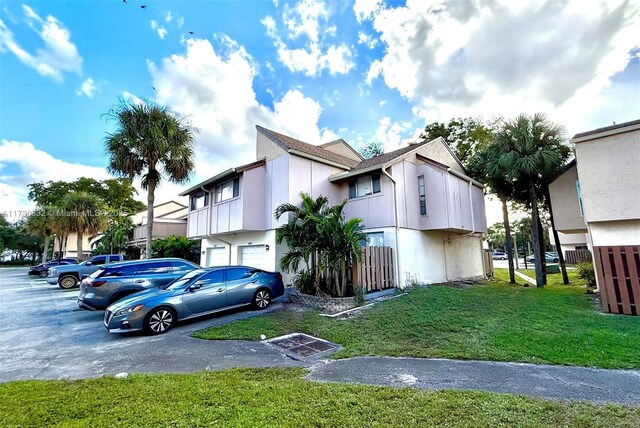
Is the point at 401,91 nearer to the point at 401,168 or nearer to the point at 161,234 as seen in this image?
the point at 401,168

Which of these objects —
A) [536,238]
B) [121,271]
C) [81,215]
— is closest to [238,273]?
[121,271]

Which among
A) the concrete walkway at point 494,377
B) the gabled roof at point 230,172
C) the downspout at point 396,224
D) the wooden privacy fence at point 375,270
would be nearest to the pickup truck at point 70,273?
the gabled roof at point 230,172

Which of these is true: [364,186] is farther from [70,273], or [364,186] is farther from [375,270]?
[70,273]

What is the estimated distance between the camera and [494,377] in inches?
161

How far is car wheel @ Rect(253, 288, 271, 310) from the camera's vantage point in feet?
30.9

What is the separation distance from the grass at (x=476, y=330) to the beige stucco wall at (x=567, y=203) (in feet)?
Answer: 14.7

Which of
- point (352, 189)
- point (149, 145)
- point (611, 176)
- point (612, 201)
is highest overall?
point (149, 145)

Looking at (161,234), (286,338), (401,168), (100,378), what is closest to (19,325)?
(100,378)

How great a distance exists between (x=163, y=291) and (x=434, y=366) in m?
6.91

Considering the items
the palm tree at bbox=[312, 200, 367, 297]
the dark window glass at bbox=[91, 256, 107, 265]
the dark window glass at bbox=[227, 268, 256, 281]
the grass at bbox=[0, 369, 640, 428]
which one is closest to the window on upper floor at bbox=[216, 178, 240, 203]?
the dark window glass at bbox=[227, 268, 256, 281]

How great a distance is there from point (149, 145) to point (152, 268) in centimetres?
747

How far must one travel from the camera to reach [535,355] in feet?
16.0

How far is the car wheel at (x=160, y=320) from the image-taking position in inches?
282

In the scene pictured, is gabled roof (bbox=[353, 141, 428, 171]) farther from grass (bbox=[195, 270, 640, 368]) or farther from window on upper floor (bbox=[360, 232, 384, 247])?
grass (bbox=[195, 270, 640, 368])
